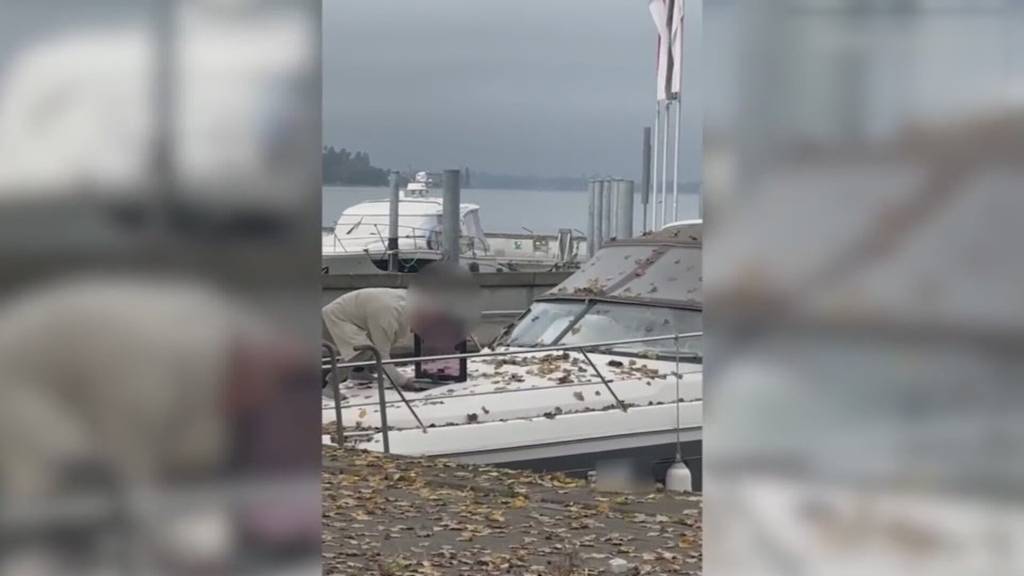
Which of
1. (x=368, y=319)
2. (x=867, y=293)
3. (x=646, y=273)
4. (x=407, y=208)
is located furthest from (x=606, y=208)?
(x=867, y=293)

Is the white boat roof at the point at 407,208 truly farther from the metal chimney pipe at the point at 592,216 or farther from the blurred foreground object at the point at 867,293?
the blurred foreground object at the point at 867,293

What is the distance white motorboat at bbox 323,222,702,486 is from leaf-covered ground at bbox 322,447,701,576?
61cm

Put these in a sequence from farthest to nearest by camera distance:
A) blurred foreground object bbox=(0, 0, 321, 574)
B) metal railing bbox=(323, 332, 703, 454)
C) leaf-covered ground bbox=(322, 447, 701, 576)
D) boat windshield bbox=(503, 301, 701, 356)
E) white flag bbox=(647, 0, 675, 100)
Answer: white flag bbox=(647, 0, 675, 100)
boat windshield bbox=(503, 301, 701, 356)
metal railing bbox=(323, 332, 703, 454)
leaf-covered ground bbox=(322, 447, 701, 576)
blurred foreground object bbox=(0, 0, 321, 574)

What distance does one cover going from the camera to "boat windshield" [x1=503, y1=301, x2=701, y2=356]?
11641 millimetres

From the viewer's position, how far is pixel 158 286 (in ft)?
8.34

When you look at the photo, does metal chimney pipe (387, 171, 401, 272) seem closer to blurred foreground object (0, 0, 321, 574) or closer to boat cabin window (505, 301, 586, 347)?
boat cabin window (505, 301, 586, 347)

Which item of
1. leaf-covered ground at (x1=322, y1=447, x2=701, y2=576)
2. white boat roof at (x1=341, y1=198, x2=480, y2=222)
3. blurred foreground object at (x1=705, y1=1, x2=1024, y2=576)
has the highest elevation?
blurred foreground object at (x1=705, y1=1, x2=1024, y2=576)

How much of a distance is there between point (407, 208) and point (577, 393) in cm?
2940

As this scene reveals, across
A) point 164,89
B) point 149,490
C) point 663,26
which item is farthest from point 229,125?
point 663,26

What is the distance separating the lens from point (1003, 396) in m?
2.87

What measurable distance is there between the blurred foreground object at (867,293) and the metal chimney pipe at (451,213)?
25906 mm

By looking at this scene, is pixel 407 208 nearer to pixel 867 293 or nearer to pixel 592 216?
pixel 592 216

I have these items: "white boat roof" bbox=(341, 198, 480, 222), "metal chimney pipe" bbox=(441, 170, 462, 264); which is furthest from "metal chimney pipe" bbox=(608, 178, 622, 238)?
"white boat roof" bbox=(341, 198, 480, 222)

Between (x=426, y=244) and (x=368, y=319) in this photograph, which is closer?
(x=368, y=319)
